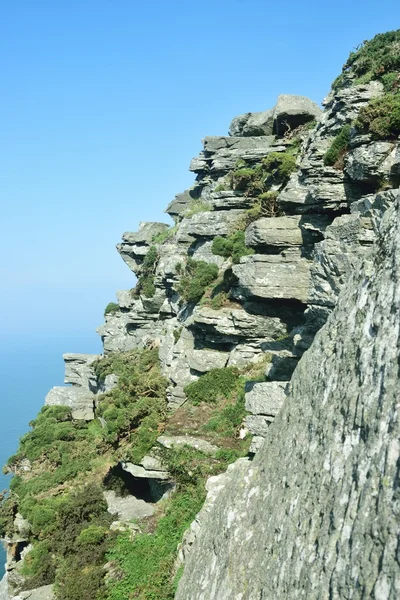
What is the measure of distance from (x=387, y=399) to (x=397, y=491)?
85 centimetres

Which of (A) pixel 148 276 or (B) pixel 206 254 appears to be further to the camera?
(A) pixel 148 276

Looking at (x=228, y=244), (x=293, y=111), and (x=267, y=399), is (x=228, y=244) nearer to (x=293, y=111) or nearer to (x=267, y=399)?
(x=293, y=111)

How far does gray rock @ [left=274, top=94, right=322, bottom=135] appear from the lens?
4125 centimetres

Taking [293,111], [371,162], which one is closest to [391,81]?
[371,162]

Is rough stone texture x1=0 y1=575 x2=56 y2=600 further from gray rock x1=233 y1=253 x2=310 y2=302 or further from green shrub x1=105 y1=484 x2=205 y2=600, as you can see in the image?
gray rock x1=233 y1=253 x2=310 y2=302

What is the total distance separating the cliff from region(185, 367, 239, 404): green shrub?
0.10 meters

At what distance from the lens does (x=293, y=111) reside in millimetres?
41719

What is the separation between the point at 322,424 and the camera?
16.7 ft

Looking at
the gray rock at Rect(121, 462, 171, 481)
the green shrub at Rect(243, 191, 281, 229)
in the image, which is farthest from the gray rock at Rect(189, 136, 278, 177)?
the gray rock at Rect(121, 462, 171, 481)

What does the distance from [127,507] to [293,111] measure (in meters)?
36.4

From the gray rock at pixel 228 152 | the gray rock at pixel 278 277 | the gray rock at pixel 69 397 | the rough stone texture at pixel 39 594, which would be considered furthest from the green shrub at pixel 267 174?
the rough stone texture at pixel 39 594

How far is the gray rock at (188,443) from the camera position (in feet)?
67.6

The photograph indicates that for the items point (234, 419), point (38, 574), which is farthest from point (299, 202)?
point (38, 574)

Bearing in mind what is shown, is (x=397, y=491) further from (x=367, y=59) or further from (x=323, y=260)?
(x=367, y=59)
